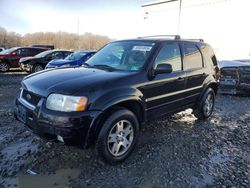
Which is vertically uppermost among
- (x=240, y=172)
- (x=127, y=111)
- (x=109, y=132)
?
(x=127, y=111)

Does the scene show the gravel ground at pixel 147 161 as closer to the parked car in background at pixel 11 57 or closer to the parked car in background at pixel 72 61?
the parked car in background at pixel 72 61

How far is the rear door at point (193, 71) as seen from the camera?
5180mm

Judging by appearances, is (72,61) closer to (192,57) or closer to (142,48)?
(192,57)

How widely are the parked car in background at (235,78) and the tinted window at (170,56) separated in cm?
475

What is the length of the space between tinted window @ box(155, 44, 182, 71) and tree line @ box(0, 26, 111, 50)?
135 ft

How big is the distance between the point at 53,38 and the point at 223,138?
172ft

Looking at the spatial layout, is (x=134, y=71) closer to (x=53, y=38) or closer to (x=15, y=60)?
(x=15, y=60)

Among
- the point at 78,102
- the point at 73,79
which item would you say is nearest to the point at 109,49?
the point at 73,79

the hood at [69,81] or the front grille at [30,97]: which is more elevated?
the hood at [69,81]

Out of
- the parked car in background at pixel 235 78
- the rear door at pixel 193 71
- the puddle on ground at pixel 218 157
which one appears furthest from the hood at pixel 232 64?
the puddle on ground at pixel 218 157

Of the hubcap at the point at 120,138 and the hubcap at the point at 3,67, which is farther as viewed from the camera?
the hubcap at the point at 3,67

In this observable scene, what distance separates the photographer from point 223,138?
5.15 metres

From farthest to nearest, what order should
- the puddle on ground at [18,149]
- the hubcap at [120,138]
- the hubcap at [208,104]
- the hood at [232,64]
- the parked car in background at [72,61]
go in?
→ the parked car in background at [72,61] → the hood at [232,64] → the hubcap at [208,104] → the puddle on ground at [18,149] → the hubcap at [120,138]

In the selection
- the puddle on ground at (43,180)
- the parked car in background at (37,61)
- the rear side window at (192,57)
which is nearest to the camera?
the puddle on ground at (43,180)
